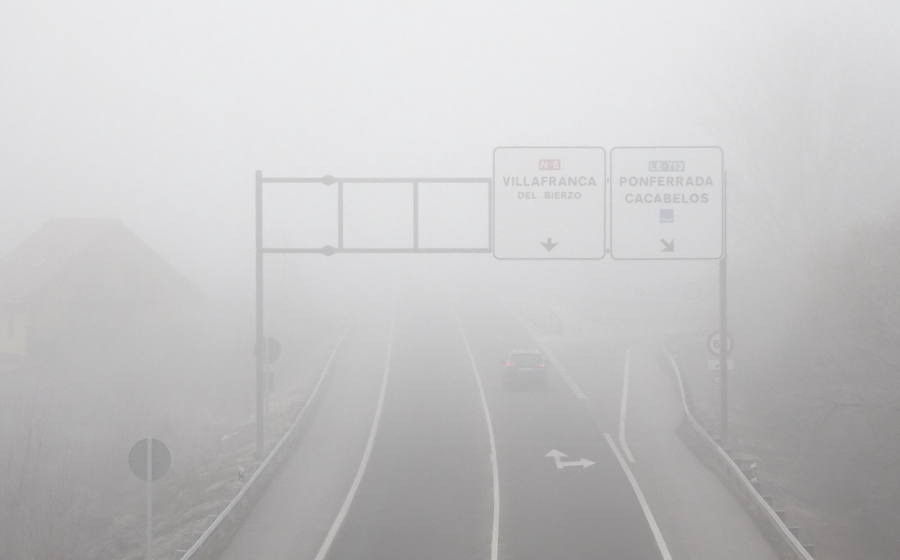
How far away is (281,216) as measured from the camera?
11038 centimetres

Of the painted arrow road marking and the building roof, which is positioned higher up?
the building roof

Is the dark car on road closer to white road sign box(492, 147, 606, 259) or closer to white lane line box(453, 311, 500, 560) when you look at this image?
white lane line box(453, 311, 500, 560)

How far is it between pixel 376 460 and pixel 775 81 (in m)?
26.5

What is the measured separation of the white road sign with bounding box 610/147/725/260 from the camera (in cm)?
2062

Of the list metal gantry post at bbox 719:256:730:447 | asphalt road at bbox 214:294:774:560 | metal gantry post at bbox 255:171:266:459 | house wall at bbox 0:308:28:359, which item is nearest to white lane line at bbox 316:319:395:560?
asphalt road at bbox 214:294:774:560

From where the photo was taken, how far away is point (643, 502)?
67.6 feet

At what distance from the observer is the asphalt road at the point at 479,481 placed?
58.4 feet

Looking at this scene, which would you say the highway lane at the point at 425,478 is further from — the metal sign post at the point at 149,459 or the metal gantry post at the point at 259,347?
the metal sign post at the point at 149,459

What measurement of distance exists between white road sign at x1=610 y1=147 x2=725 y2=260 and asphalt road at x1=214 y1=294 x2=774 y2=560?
19.1 feet

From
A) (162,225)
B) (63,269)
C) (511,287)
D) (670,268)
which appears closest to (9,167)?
(162,225)

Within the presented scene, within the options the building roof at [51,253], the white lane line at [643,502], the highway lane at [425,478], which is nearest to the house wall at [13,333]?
the building roof at [51,253]

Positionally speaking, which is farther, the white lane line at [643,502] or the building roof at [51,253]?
the building roof at [51,253]

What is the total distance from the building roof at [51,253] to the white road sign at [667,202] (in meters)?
29.6

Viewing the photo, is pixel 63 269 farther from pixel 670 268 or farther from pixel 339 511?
pixel 670 268
